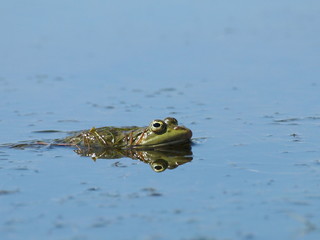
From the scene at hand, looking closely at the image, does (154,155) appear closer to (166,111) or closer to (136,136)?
(136,136)

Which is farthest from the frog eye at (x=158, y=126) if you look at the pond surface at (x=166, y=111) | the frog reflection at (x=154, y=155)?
the pond surface at (x=166, y=111)

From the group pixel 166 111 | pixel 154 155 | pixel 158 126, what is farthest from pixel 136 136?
pixel 166 111

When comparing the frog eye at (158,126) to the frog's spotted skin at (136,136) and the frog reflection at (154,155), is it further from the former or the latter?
the frog reflection at (154,155)

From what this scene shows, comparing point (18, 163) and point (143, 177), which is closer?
point (143, 177)

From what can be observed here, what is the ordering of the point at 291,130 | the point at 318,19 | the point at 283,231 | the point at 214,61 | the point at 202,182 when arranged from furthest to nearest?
1. the point at 318,19
2. the point at 214,61
3. the point at 291,130
4. the point at 202,182
5. the point at 283,231

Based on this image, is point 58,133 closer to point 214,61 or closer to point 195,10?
point 214,61

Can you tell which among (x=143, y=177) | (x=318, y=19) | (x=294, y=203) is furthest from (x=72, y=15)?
(x=294, y=203)
